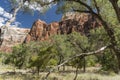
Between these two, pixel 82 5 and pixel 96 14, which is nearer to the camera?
pixel 96 14

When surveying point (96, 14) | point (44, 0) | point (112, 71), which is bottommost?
point (112, 71)

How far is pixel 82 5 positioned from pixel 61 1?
1.16 m

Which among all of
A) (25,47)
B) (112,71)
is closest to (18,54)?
(25,47)

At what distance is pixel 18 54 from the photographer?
109500 mm

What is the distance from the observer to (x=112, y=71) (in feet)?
197

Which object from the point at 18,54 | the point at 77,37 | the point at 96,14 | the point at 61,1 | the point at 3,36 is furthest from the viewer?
the point at 18,54

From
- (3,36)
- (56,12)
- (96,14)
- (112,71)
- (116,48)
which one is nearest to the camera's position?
(3,36)

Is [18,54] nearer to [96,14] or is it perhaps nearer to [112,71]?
[112,71]

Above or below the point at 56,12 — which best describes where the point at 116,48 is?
below

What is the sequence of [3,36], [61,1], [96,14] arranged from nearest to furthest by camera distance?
[3,36] → [96,14] → [61,1]

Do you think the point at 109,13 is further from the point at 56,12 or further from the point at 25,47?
the point at 25,47

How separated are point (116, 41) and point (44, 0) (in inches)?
178

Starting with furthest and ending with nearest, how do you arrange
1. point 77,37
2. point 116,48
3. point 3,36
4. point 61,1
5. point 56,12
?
point 77,37 < point 56,12 < point 61,1 < point 116,48 < point 3,36

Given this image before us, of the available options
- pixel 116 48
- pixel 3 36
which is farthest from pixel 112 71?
pixel 3 36
